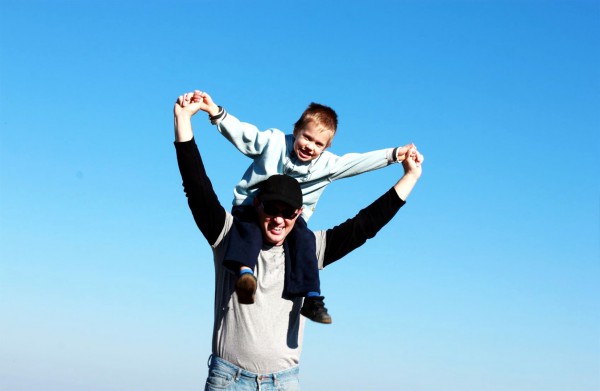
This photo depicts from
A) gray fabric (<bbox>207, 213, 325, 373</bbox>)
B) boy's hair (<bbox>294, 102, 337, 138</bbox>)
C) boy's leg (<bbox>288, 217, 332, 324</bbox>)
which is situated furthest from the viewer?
boy's hair (<bbox>294, 102, 337, 138</bbox>)

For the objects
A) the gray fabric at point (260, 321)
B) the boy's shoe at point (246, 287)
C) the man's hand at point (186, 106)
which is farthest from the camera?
the man's hand at point (186, 106)

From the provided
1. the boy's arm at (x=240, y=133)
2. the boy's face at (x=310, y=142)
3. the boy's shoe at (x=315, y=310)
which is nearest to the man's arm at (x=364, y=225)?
the boy's shoe at (x=315, y=310)

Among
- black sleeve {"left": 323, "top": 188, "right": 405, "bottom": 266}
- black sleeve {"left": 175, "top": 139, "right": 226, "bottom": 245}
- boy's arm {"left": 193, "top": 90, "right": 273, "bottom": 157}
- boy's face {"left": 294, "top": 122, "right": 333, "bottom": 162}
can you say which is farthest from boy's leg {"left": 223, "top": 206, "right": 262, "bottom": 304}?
boy's face {"left": 294, "top": 122, "right": 333, "bottom": 162}

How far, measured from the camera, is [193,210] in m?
5.01

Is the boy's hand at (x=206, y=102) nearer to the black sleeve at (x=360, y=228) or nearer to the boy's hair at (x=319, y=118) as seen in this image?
the boy's hair at (x=319, y=118)

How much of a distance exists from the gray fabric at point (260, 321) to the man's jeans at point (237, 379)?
0.13 feet

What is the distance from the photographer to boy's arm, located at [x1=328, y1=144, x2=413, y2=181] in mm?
6434

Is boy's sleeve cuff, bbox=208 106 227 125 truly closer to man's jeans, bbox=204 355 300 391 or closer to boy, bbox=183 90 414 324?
boy, bbox=183 90 414 324

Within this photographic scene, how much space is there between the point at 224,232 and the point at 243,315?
66cm

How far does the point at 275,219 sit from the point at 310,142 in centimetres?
127

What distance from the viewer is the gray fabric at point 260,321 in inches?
193

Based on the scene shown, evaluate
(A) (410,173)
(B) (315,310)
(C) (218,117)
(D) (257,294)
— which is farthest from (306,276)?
(C) (218,117)

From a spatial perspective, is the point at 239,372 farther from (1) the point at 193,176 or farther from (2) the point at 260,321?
(1) the point at 193,176

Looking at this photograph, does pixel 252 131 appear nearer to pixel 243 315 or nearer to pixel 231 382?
pixel 243 315
